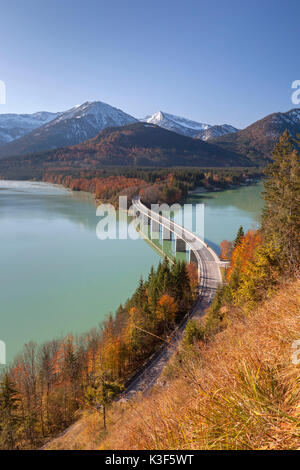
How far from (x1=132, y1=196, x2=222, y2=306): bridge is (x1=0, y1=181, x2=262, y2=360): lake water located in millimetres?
3474

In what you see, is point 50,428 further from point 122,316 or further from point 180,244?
point 180,244

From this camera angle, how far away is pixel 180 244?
29.9 metres

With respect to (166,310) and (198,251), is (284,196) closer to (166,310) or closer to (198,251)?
(166,310)

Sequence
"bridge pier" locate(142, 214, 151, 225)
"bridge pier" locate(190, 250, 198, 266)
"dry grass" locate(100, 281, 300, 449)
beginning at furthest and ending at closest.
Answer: "bridge pier" locate(142, 214, 151, 225), "bridge pier" locate(190, 250, 198, 266), "dry grass" locate(100, 281, 300, 449)

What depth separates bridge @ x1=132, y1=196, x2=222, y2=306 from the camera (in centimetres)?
1855

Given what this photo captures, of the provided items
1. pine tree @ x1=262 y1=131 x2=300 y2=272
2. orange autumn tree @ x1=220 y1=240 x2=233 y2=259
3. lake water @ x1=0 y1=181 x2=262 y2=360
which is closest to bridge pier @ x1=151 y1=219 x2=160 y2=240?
lake water @ x1=0 y1=181 x2=262 y2=360

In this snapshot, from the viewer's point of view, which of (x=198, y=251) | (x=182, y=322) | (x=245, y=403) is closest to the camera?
(x=245, y=403)

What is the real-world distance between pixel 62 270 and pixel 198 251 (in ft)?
43.2

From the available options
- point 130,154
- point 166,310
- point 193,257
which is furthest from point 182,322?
point 130,154

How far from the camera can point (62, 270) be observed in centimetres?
2180

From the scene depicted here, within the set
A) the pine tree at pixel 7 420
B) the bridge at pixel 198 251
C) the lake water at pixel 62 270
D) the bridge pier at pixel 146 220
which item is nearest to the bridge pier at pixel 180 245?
the bridge at pixel 198 251

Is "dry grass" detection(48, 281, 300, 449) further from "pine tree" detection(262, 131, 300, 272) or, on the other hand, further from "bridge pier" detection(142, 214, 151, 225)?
"bridge pier" detection(142, 214, 151, 225)

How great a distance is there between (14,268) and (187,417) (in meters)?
23.6

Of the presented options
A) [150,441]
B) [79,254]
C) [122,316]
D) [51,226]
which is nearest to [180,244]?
[79,254]
